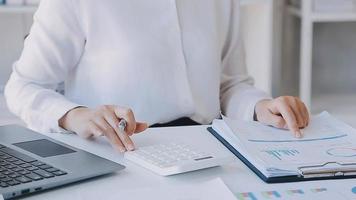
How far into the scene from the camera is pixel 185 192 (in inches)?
30.5

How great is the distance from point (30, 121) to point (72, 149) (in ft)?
0.79

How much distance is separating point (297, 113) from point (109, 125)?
33 centimetres

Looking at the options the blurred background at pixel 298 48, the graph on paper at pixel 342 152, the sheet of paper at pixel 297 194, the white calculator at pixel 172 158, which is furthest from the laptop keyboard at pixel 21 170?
the blurred background at pixel 298 48

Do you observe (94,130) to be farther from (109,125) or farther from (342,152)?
(342,152)

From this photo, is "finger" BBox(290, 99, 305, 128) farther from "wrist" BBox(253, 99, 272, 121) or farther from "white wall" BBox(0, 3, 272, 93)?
"white wall" BBox(0, 3, 272, 93)

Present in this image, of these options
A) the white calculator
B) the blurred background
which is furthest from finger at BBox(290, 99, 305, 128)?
the blurred background

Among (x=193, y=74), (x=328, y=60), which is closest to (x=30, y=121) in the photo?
(x=193, y=74)

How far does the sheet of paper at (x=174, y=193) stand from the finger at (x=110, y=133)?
0.15 m

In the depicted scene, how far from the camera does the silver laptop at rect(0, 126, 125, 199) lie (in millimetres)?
760

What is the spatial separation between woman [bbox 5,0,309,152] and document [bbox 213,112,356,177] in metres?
0.11

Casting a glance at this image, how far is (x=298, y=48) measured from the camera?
2285 mm

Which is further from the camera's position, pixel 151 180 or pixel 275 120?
pixel 275 120

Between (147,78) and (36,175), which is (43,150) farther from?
(147,78)

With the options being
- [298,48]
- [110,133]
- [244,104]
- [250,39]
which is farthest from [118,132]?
[298,48]
